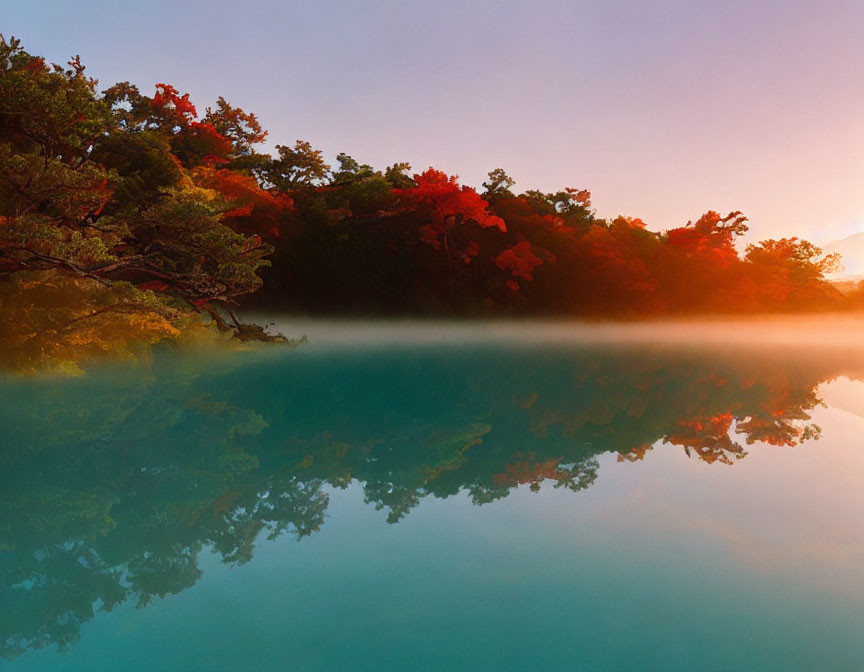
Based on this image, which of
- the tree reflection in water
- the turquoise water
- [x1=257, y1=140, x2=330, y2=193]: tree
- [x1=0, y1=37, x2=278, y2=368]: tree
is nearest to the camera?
the turquoise water

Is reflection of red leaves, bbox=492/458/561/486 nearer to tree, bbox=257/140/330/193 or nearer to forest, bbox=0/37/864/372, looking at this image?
forest, bbox=0/37/864/372

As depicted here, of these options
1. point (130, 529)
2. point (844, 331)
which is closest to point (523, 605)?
point (130, 529)

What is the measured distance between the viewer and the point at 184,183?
12906 mm

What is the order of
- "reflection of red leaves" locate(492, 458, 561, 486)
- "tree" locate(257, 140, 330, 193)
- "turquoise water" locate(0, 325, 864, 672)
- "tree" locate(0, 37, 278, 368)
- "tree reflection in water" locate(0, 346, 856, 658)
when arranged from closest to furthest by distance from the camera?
1. "turquoise water" locate(0, 325, 864, 672)
2. "tree reflection in water" locate(0, 346, 856, 658)
3. "reflection of red leaves" locate(492, 458, 561, 486)
4. "tree" locate(0, 37, 278, 368)
5. "tree" locate(257, 140, 330, 193)

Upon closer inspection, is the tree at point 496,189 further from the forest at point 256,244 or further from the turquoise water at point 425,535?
the turquoise water at point 425,535

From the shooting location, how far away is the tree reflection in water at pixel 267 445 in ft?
10.0

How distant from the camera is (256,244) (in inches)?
447

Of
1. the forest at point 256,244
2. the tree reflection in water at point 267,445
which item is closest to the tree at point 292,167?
the forest at point 256,244

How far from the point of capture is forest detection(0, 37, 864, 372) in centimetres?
851

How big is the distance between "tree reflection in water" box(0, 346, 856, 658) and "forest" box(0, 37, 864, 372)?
170 cm

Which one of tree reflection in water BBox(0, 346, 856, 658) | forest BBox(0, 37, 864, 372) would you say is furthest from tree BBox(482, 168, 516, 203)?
tree reflection in water BBox(0, 346, 856, 658)

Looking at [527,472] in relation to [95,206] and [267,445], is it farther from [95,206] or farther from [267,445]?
[95,206]

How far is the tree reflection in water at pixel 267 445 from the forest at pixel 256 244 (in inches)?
67.1

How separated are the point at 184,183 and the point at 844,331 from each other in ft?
101
